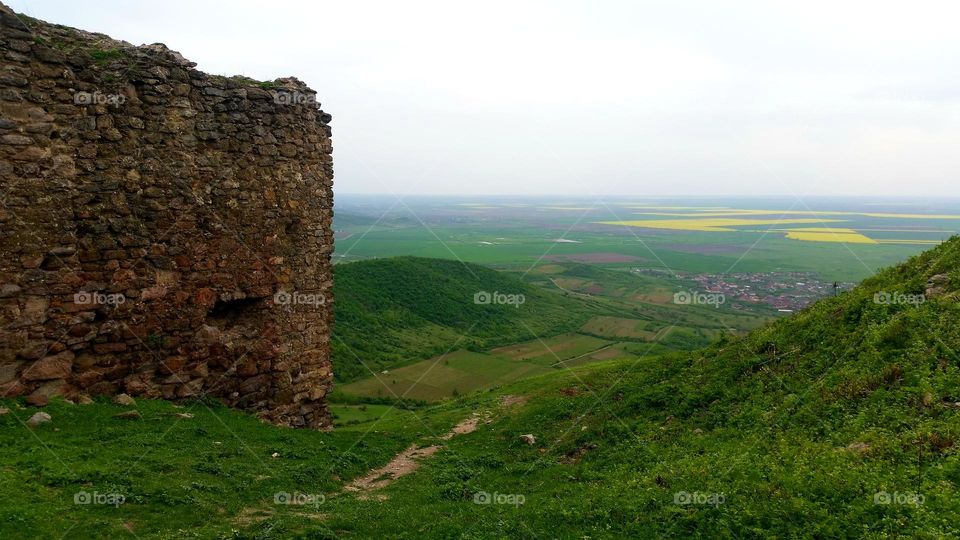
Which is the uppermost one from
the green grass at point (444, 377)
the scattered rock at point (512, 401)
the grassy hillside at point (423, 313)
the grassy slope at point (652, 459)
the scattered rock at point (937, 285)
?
the scattered rock at point (937, 285)

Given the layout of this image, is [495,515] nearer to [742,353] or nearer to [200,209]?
[742,353]

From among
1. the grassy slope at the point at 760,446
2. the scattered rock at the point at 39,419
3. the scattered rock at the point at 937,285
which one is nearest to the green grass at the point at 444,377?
the grassy slope at the point at 760,446

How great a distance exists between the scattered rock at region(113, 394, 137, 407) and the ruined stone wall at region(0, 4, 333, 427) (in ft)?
1.03

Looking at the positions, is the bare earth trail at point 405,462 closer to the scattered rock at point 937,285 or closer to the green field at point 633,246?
the scattered rock at point 937,285

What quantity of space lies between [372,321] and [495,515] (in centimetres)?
3611

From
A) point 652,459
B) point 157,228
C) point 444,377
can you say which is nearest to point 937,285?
point 652,459

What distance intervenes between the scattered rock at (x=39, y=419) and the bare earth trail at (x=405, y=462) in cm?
465

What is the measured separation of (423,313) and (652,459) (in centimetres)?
3939

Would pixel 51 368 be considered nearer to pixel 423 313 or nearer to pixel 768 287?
pixel 423 313

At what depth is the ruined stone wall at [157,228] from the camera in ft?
30.7

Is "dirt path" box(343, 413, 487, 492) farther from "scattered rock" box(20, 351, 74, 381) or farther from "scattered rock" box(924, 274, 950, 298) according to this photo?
"scattered rock" box(924, 274, 950, 298)

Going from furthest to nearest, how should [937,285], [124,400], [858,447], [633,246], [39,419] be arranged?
[633,246] < [124,400] < [937,285] < [39,419] < [858,447]

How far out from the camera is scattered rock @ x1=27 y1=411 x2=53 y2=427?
8602 mm

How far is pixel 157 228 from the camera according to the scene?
35.9ft
